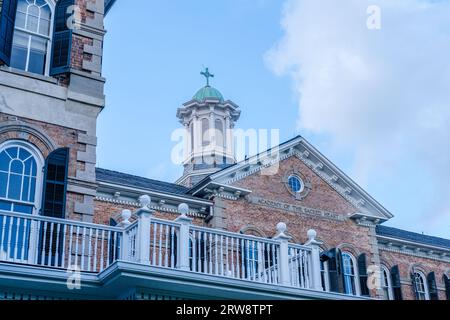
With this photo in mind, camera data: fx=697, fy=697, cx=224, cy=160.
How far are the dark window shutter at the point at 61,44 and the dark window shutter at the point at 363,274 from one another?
13946 mm

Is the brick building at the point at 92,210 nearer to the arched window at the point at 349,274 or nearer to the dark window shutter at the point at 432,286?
the arched window at the point at 349,274

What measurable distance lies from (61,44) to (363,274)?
47.0 ft

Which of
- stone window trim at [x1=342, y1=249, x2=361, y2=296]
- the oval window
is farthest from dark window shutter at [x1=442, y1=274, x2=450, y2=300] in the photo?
the oval window

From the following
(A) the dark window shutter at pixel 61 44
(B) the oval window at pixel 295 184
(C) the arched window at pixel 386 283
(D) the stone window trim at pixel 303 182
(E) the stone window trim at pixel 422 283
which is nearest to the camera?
(A) the dark window shutter at pixel 61 44

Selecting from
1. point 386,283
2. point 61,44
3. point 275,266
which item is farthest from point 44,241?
point 386,283

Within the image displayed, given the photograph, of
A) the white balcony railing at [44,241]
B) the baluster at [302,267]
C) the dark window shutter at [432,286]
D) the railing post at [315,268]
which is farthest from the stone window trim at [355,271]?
the white balcony railing at [44,241]

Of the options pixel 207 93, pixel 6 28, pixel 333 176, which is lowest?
pixel 6 28

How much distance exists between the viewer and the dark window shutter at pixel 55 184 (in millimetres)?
13805

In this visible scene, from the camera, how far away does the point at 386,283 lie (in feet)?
86.5

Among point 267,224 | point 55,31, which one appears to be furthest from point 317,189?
point 55,31

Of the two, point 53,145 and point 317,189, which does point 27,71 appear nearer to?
point 53,145

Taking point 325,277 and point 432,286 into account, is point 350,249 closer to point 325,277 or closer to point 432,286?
point 325,277

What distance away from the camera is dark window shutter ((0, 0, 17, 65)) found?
14.4 m

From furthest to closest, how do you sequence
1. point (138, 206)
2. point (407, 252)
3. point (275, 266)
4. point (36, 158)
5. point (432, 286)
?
point (432, 286) < point (407, 252) < point (138, 206) < point (36, 158) < point (275, 266)
